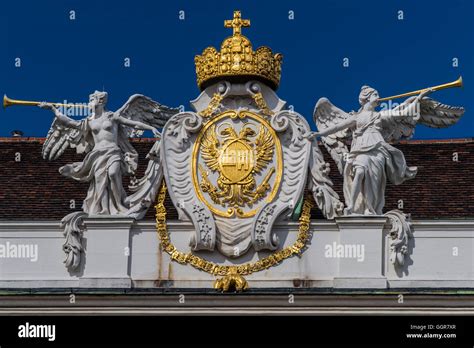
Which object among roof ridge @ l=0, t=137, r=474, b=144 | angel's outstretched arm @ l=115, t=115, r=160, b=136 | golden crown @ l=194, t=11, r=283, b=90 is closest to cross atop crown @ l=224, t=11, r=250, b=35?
golden crown @ l=194, t=11, r=283, b=90

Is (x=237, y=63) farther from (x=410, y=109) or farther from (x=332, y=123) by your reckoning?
(x=410, y=109)

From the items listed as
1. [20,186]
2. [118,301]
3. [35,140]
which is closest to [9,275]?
[118,301]

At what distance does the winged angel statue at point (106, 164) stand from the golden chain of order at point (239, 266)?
1.59 ft

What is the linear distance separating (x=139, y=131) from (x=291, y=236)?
275 cm

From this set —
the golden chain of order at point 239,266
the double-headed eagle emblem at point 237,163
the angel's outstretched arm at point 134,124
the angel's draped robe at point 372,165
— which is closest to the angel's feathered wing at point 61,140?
the angel's outstretched arm at point 134,124

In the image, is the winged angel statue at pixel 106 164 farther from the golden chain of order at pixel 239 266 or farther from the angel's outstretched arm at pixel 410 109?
the angel's outstretched arm at pixel 410 109

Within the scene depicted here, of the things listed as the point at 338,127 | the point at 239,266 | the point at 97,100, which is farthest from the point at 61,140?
the point at 338,127

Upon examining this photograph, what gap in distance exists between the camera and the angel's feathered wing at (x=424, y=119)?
2859 centimetres

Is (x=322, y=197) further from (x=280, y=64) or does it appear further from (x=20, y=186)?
(x=20, y=186)

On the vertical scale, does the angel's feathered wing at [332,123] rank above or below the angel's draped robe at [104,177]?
above

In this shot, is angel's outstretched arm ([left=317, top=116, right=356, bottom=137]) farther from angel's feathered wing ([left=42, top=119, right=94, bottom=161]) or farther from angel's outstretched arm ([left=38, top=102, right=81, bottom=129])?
angel's outstretched arm ([left=38, top=102, right=81, bottom=129])

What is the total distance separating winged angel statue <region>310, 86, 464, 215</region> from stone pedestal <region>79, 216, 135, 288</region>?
300 centimetres

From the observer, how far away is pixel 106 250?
92.5 feet

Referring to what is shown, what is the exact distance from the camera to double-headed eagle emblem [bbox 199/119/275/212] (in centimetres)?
2831
